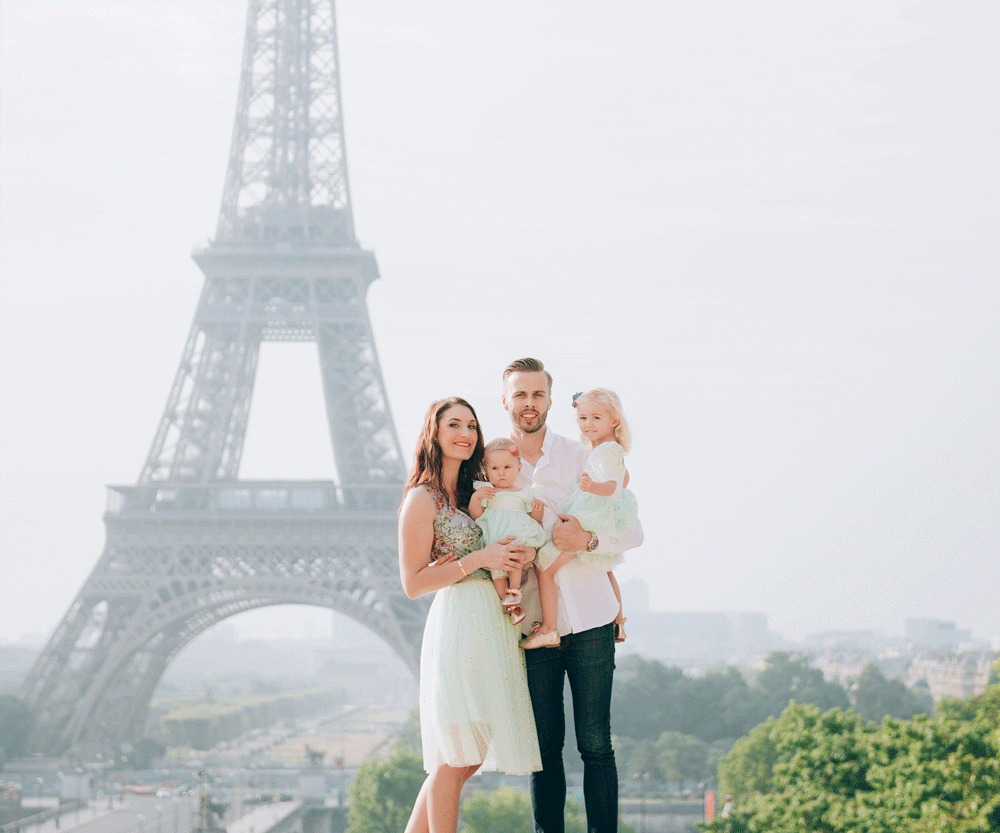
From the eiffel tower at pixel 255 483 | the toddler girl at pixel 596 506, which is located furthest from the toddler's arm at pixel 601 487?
the eiffel tower at pixel 255 483

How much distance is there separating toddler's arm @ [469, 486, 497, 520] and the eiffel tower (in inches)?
955

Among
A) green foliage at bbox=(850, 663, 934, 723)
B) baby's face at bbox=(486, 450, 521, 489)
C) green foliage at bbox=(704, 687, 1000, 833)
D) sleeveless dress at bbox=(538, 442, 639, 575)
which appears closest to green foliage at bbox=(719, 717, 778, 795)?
green foliage at bbox=(704, 687, 1000, 833)

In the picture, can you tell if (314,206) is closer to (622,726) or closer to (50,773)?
(50,773)

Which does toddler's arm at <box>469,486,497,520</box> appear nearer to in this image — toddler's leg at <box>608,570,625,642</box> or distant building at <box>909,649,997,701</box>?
toddler's leg at <box>608,570,625,642</box>

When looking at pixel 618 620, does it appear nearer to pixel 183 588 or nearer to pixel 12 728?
pixel 183 588

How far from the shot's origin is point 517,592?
190 inches

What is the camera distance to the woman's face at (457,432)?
507 cm

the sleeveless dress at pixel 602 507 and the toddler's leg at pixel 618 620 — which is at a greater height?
the sleeveless dress at pixel 602 507

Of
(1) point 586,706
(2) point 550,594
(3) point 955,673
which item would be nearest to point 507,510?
(2) point 550,594

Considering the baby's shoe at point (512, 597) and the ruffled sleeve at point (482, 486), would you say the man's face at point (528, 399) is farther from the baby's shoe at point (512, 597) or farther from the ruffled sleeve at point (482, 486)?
the baby's shoe at point (512, 597)

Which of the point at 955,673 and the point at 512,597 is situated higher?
the point at 512,597

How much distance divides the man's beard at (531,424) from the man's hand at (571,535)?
0.55 metres

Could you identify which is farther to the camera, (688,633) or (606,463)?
(688,633)

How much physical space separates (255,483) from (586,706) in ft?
90.0
